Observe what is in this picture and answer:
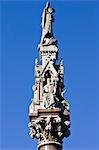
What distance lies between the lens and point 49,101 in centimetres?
2658

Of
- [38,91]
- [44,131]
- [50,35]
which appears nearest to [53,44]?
[50,35]

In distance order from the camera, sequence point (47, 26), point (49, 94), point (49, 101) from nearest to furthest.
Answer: point (49, 101) → point (49, 94) → point (47, 26)

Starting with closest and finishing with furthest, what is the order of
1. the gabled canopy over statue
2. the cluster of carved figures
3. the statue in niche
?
1. the cluster of carved figures
2. the statue in niche
3. the gabled canopy over statue

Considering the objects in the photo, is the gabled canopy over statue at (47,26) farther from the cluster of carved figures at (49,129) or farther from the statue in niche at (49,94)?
the cluster of carved figures at (49,129)

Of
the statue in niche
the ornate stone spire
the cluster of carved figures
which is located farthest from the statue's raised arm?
the cluster of carved figures

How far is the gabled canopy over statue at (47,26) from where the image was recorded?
2858 cm

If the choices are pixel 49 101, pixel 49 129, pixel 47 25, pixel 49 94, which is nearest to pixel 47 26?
pixel 47 25

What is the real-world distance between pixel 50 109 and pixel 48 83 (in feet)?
4.67

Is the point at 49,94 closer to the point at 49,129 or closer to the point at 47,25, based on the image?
the point at 49,129

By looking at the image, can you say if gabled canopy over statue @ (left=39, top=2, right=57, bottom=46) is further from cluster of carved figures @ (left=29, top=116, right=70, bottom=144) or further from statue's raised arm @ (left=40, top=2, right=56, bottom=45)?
cluster of carved figures @ (left=29, top=116, right=70, bottom=144)

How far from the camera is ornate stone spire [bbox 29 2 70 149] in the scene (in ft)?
85.9

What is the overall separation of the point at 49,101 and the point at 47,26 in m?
4.06

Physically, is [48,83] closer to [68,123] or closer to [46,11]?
[68,123]

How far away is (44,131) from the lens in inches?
1032
